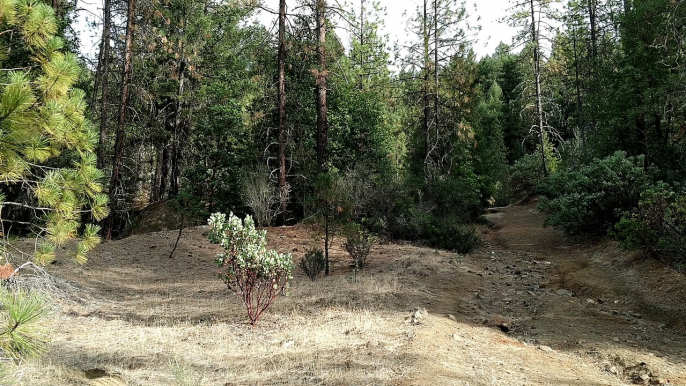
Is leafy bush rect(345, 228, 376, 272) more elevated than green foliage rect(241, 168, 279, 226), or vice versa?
green foliage rect(241, 168, 279, 226)

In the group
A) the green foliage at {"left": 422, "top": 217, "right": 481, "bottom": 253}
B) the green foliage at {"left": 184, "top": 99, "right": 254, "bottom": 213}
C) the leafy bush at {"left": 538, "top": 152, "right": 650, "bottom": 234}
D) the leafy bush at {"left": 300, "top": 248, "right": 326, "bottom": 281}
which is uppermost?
the green foliage at {"left": 184, "top": 99, "right": 254, "bottom": 213}

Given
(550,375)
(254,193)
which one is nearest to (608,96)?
(254,193)

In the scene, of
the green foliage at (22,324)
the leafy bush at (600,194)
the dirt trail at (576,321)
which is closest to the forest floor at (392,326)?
the dirt trail at (576,321)

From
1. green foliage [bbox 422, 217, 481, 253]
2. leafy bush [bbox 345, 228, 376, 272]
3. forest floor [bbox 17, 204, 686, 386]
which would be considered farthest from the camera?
green foliage [bbox 422, 217, 481, 253]

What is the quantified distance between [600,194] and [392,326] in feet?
24.3

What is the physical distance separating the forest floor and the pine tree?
1.57 m

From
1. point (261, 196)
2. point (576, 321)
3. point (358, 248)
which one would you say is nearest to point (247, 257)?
point (358, 248)

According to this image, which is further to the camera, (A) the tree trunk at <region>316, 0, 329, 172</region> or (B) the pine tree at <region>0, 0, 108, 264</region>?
(A) the tree trunk at <region>316, 0, 329, 172</region>

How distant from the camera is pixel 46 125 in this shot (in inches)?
186

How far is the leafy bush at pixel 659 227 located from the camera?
7086 mm

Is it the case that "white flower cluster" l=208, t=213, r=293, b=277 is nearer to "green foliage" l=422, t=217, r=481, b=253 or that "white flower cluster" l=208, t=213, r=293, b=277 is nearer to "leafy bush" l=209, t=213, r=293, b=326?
"leafy bush" l=209, t=213, r=293, b=326

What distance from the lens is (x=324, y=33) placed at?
13789 mm

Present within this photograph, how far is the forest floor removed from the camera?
4309mm

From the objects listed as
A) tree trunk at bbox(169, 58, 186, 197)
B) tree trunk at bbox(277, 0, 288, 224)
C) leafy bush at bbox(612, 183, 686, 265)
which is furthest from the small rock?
tree trunk at bbox(169, 58, 186, 197)
